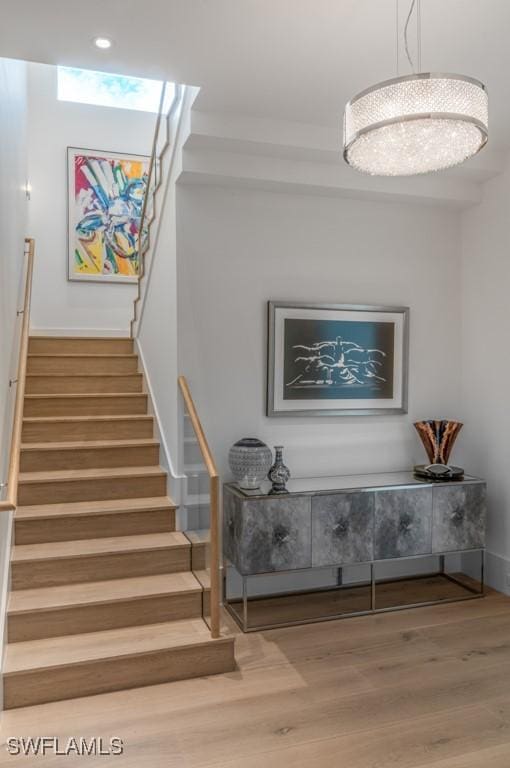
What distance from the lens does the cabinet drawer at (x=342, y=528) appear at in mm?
3863

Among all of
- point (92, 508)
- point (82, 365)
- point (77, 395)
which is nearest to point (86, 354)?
point (82, 365)

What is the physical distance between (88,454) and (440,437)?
8.37ft

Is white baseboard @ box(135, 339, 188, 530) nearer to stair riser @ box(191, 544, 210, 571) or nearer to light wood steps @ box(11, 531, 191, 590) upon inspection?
light wood steps @ box(11, 531, 191, 590)

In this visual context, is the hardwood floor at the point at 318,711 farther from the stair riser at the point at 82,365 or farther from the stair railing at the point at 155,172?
the stair railing at the point at 155,172

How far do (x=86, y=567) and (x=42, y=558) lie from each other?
0.26 m

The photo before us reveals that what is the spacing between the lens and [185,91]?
12.3ft

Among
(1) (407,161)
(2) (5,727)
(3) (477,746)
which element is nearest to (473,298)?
(1) (407,161)

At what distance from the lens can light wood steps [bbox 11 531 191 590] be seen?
11.3 ft

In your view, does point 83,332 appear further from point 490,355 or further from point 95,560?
point 490,355

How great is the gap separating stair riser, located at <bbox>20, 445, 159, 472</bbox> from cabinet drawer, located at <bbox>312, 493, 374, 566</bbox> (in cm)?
136

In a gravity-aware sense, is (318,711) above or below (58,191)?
below

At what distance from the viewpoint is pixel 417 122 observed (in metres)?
2.06

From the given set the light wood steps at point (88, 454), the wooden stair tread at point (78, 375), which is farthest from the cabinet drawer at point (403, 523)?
the wooden stair tread at point (78, 375)

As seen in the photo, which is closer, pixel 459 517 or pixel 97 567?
pixel 97 567
